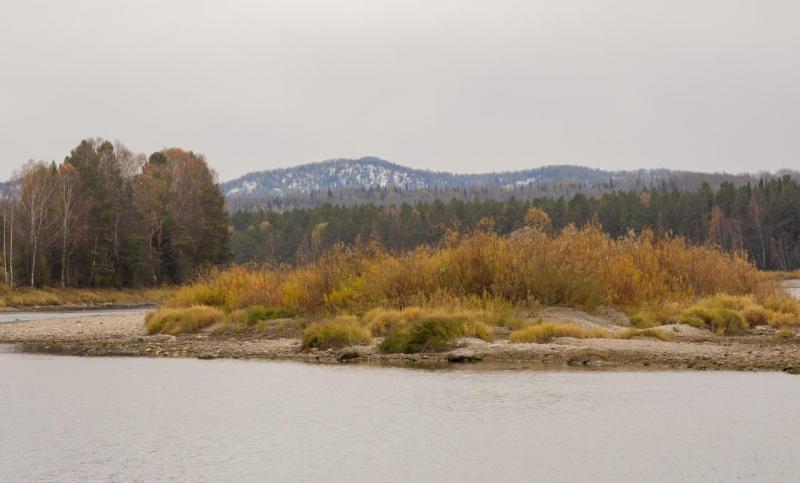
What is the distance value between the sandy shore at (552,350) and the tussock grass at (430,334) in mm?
394

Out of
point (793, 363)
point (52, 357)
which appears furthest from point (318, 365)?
point (793, 363)

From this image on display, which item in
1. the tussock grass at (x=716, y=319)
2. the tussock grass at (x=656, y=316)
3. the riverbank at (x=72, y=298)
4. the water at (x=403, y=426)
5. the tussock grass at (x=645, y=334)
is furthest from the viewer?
the riverbank at (x=72, y=298)

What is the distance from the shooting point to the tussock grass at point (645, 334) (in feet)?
80.6

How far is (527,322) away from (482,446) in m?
14.1

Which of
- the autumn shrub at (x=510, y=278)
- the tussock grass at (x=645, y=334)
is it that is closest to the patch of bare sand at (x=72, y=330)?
the autumn shrub at (x=510, y=278)

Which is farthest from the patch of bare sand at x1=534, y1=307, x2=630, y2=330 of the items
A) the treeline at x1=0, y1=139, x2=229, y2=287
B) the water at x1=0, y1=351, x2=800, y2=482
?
the treeline at x1=0, y1=139, x2=229, y2=287

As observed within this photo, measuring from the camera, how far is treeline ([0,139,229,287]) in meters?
77.1

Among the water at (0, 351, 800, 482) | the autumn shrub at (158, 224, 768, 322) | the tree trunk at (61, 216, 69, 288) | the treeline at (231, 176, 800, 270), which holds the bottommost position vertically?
the water at (0, 351, 800, 482)

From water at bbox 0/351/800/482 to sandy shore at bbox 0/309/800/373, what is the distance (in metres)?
1.66

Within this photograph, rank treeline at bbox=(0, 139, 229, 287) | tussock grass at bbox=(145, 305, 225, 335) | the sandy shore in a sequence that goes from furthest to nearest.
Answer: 1. treeline at bbox=(0, 139, 229, 287)
2. tussock grass at bbox=(145, 305, 225, 335)
3. the sandy shore

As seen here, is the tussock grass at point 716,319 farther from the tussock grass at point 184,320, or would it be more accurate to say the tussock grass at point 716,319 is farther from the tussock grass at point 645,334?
the tussock grass at point 184,320

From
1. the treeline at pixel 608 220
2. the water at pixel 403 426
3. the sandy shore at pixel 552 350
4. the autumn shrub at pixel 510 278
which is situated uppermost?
the treeline at pixel 608 220

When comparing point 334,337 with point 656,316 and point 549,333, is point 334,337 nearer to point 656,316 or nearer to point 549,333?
point 549,333

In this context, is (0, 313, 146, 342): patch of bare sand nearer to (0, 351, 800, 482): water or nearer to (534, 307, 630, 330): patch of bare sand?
(0, 351, 800, 482): water
